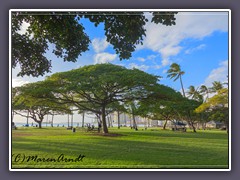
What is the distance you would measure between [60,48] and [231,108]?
2.70 metres

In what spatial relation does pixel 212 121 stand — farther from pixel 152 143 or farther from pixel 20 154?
pixel 20 154

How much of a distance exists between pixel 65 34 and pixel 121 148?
6.40ft

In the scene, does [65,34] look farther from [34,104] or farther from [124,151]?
[124,151]

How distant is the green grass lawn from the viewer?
3639mm

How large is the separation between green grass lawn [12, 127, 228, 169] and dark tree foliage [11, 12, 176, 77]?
40.3 inches

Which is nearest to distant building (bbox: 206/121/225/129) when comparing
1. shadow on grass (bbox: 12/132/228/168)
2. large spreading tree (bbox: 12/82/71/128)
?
shadow on grass (bbox: 12/132/228/168)

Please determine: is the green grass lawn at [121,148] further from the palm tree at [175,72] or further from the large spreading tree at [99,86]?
the palm tree at [175,72]

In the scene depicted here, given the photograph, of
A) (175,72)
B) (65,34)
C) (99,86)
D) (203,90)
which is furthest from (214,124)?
(65,34)

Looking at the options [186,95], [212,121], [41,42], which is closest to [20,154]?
[41,42]

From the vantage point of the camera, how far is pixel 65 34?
3.92m

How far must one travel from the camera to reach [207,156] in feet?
12.3

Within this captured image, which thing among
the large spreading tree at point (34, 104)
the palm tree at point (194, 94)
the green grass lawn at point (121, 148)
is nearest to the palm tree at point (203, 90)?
the palm tree at point (194, 94)

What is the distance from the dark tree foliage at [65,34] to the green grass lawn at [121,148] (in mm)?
1022

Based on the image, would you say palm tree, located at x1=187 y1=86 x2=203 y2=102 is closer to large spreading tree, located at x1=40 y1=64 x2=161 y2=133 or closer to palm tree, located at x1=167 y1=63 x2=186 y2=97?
palm tree, located at x1=167 y1=63 x2=186 y2=97
